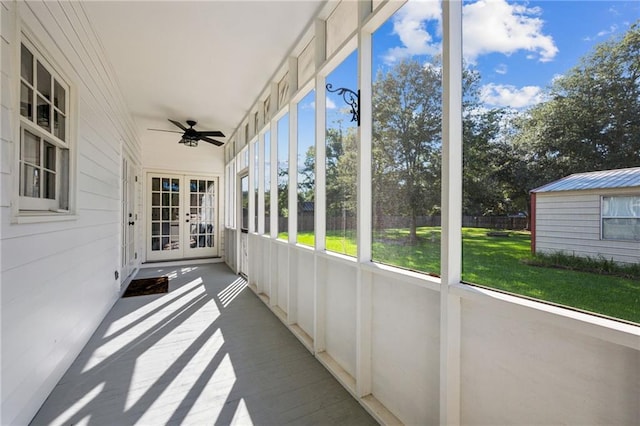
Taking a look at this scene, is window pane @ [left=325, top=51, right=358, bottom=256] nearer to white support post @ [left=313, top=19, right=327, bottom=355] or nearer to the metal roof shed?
white support post @ [left=313, top=19, right=327, bottom=355]

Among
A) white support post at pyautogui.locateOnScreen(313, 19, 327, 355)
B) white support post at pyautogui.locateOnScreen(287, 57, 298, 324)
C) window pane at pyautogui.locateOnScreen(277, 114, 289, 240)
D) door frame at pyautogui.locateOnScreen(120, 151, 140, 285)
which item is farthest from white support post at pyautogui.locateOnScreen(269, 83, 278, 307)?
door frame at pyautogui.locateOnScreen(120, 151, 140, 285)

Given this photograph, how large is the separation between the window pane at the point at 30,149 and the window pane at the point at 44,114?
119 millimetres

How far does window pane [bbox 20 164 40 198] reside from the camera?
1763mm

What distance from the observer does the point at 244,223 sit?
550 centimetres

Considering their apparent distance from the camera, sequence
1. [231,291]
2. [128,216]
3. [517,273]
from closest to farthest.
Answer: [517,273] → [231,291] → [128,216]

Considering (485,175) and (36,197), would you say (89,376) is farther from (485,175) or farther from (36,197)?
(485,175)

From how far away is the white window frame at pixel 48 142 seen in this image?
5.29 ft

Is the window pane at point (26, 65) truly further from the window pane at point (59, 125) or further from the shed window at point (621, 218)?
the shed window at point (621, 218)

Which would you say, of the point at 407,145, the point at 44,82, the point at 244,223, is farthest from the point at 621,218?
the point at 244,223

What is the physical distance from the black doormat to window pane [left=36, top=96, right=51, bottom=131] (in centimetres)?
309

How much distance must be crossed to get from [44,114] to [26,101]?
0.28 m

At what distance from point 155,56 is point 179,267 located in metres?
4.59

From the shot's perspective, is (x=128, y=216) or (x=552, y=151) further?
(x=128, y=216)

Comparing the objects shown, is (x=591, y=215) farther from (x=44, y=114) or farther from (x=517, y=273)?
(x=44, y=114)
